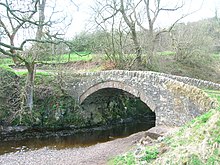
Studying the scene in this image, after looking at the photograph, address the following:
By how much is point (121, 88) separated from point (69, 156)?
5.62 meters

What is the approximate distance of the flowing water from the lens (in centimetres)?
1614

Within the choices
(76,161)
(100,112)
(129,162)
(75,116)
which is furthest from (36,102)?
(129,162)

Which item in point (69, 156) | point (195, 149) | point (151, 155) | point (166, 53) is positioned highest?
point (166, 53)

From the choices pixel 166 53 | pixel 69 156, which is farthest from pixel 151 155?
pixel 166 53

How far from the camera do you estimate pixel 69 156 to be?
44.9ft

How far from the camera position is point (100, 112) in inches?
864

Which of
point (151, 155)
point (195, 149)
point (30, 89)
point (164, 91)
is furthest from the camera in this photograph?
point (30, 89)

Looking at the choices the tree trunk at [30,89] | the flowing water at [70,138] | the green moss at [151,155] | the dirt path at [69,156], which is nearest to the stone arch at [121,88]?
the dirt path at [69,156]

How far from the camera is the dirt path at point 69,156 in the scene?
39.7 ft

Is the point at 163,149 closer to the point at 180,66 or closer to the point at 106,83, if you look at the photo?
the point at 106,83

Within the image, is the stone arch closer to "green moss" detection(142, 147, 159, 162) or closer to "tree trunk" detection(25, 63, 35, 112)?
"tree trunk" detection(25, 63, 35, 112)

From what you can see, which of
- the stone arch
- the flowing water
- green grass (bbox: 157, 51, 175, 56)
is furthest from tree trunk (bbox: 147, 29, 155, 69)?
the stone arch

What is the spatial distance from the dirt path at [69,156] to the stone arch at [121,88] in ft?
6.27

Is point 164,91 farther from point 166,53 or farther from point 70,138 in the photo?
point 166,53
